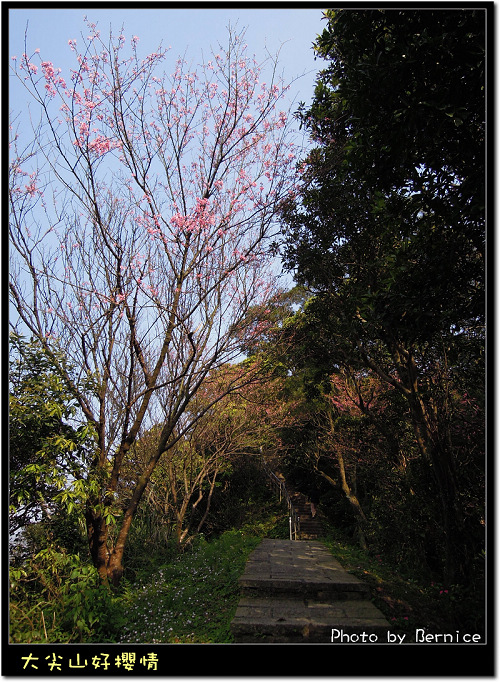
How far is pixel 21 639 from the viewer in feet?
10.5

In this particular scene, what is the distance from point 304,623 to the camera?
3918 mm

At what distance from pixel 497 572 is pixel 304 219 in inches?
192

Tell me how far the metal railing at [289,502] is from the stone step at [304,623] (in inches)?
328

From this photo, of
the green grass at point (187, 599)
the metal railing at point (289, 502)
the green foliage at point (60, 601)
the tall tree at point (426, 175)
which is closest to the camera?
the tall tree at point (426, 175)

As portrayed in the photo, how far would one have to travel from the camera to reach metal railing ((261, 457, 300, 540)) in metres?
12.7

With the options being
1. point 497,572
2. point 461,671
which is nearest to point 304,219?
point 497,572

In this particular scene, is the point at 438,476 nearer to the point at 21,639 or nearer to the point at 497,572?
the point at 497,572

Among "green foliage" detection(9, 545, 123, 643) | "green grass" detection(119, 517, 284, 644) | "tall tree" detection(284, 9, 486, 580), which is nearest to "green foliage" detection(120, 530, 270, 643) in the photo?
"green grass" detection(119, 517, 284, 644)

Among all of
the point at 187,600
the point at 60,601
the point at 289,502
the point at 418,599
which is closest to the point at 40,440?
the point at 60,601

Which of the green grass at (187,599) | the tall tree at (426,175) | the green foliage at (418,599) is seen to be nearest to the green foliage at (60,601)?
the green grass at (187,599)

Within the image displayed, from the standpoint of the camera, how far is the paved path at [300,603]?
152 inches

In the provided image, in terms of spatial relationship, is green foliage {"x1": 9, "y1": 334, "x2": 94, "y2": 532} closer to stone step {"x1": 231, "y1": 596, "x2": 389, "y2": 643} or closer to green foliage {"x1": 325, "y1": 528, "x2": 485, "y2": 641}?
stone step {"x1": 231, "y1": 596, "x2": 389, "y2": 643}

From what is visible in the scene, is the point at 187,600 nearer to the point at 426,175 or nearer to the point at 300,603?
the point at 300,603

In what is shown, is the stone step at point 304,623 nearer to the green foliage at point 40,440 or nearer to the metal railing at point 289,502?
the green foliage at point 40,440
